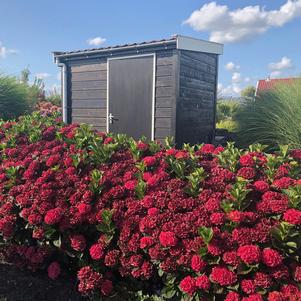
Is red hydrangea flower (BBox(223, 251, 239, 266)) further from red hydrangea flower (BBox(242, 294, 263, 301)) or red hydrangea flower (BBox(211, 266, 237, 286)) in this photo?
red hydrangea flower (BBox(242, 294, 263, 301))

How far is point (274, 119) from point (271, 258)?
553 cm

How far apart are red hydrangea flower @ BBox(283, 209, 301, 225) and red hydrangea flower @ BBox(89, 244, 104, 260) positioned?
4.00ft

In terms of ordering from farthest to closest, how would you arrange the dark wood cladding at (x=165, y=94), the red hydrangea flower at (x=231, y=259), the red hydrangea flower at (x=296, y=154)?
the dark wood cladding at (x=165, y=94) < the red hydrangea flower at (x=296, y=154) < the red hydrangea flower at (x=231, y=259)

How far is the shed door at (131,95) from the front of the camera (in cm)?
746

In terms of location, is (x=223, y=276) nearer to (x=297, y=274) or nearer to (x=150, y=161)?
(x=297, y=274)

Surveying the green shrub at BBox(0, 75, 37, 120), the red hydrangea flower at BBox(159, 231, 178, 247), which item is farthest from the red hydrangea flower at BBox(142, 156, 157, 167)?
the green shrub at BBox(0, 75, 37, 120)

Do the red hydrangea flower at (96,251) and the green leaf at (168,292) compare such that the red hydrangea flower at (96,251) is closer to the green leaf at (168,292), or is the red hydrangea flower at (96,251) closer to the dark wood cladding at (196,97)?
the green leaf at (168,292)

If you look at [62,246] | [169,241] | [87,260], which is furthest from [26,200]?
[169,241]

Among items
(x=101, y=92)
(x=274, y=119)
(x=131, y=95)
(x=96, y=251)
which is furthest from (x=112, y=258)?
(x=101, y=92)

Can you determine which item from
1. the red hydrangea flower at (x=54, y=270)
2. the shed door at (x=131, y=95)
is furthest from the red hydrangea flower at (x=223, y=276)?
the shed door at (x=131, y=95)

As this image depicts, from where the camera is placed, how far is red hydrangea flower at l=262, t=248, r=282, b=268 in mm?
2006

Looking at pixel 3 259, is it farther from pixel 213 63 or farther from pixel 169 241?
pixel 213 63

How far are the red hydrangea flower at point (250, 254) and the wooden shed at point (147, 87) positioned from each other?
5.12m

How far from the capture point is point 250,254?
2.02 metres
